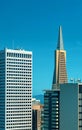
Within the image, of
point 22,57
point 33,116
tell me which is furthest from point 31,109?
point 22,57

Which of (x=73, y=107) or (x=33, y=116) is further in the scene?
(x=33, y=116)

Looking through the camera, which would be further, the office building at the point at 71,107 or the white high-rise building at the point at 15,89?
the white high-rise building at the point at 15,89

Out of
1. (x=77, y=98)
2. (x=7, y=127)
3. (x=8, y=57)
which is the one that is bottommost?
(x=7, y=127)

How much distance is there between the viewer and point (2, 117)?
598 feet

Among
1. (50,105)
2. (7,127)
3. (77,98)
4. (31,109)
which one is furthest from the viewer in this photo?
(31,109)

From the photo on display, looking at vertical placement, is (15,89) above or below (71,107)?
above

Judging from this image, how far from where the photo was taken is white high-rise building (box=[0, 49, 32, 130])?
18338cm

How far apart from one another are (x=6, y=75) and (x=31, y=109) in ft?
58.5

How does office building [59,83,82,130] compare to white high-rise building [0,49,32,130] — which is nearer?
office building [59,83,82,130]

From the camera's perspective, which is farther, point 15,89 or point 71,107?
point 15,89

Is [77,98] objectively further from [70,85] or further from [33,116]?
[33,116]

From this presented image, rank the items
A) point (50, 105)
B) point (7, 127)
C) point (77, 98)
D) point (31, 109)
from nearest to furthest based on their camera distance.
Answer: point (77, 98) < point (50, 105) < point (7, 127) < point (31, 109)

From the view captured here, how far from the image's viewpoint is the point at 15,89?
188000 millimetres

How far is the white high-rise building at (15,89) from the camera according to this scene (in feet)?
602
